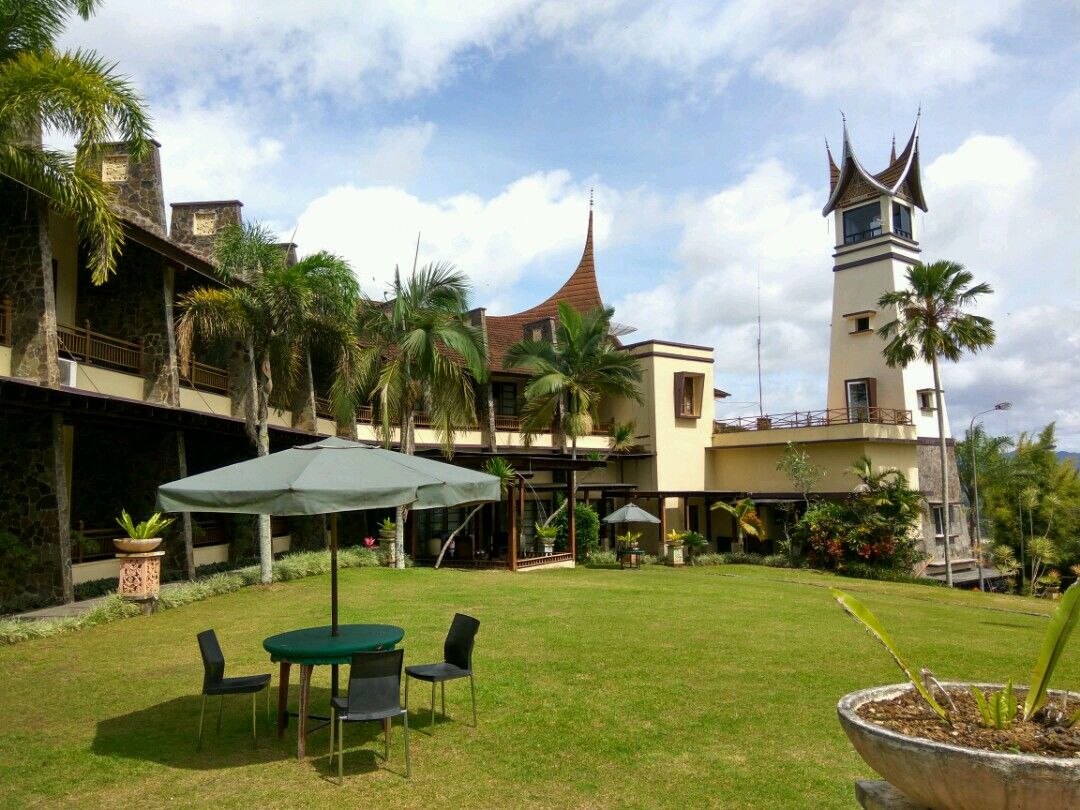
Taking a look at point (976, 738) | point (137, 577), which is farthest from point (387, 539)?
point (976, 738)

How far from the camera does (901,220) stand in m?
33.4

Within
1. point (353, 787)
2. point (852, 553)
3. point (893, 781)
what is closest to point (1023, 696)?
point (893, 781)

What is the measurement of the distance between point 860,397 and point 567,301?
12206mm

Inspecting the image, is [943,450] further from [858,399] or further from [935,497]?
[858,399]

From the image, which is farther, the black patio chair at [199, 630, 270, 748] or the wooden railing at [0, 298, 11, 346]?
the wooden railing at [0, 298, 11, 346]

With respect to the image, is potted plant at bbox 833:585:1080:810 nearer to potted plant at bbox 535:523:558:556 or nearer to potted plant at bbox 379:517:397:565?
potted plant at bbox 379:517:397:565

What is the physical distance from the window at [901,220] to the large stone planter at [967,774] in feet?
107

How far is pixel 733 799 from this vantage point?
535 centimetres

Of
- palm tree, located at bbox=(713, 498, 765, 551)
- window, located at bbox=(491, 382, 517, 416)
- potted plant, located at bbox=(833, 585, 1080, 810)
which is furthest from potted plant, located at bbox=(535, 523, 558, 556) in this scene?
potted plant, located at bbox=(833, 585, 1080, 810)

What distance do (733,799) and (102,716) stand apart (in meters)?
5.64

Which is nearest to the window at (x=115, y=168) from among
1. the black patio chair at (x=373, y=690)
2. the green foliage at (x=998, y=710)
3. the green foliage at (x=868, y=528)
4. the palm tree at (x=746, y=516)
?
the black patio chair at (x=373, y=690)

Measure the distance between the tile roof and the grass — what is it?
2034 centimetres

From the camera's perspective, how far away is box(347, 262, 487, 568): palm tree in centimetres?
2005

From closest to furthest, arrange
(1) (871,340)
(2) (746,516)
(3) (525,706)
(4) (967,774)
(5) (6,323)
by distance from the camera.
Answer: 1. (4) (967,774)
2. (3) (525,706)
3. (5) (6,323)
4. (2) (746,516)
5. (1) (871,340)
